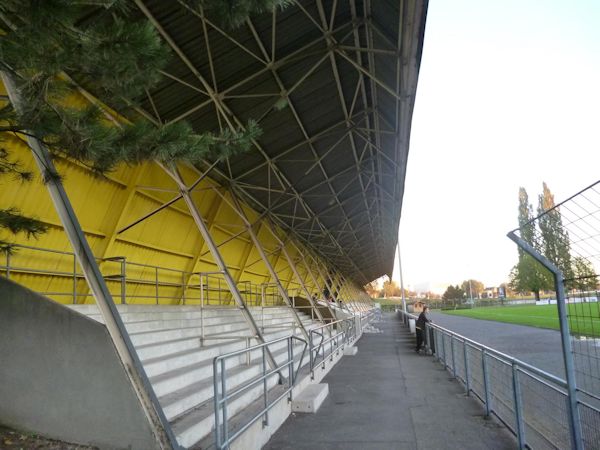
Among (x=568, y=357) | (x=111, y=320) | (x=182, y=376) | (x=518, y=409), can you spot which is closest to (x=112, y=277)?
(x=182, y=376)

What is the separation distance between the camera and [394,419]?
7613mm

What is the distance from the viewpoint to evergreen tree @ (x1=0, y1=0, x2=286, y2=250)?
10.5 feet

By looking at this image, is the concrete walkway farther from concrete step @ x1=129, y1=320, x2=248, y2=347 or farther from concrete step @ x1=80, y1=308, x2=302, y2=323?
concrete step @ x1=80, y1=308, x2=302, y2=323

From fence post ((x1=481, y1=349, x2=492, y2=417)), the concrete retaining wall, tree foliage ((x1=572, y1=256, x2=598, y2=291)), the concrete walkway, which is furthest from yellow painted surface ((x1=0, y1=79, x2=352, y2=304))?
fence post ((x1=481, y1=349, x2=492, y2=417))

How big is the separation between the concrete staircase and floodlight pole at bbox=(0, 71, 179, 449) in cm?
40

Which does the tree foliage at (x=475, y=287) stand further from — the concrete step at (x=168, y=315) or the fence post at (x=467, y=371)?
the fence post at (x=467, y=371)

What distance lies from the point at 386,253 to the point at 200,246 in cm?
3458

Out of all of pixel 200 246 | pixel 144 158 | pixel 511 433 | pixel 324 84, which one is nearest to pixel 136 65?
pixel 144 158

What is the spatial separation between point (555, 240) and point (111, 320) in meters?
4.20

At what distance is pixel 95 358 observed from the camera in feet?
16.9

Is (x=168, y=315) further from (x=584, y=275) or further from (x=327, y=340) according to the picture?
(x=584, y=275)

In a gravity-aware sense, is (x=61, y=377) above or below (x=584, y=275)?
below

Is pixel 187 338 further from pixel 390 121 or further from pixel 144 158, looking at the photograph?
pixel 390 121

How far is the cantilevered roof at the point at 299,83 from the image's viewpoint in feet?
28.6
